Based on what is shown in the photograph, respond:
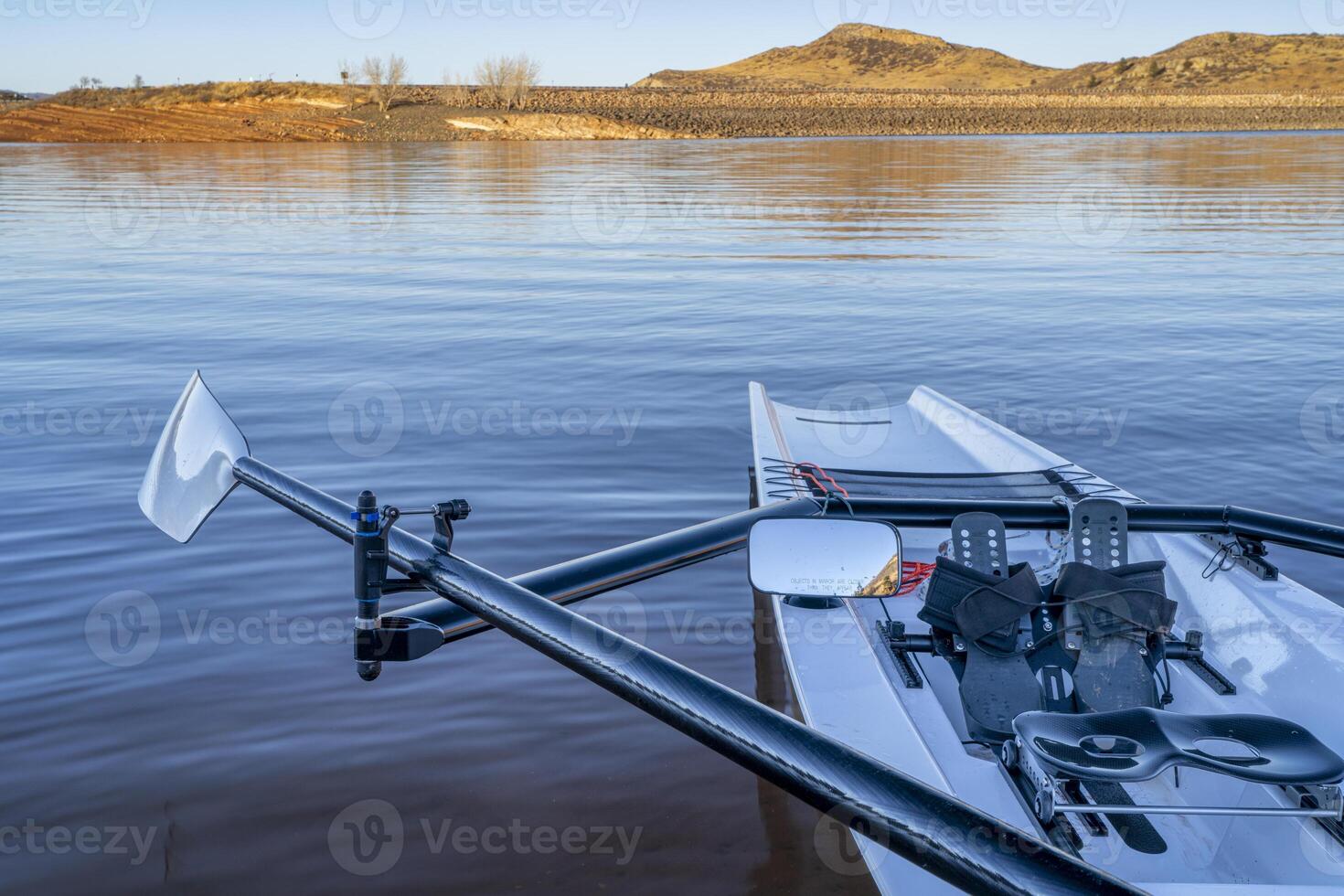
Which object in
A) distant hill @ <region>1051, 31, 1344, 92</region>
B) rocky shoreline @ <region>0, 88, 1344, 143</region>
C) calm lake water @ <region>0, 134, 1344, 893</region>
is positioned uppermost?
distant hill @ <region>1051, 31, 1344, 92</region>

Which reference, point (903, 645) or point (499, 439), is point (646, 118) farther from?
point (903, 645)

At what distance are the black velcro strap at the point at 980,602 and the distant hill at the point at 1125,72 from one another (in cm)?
15404

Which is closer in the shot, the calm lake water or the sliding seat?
the sliding seat

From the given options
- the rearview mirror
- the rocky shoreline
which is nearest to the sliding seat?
the rearview mirror

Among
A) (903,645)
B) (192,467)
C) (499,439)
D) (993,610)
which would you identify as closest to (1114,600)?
(993,610)

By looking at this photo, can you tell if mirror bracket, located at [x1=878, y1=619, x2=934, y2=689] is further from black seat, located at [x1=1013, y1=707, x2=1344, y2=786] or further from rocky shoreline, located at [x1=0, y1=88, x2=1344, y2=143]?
rocky shoreline, located at [x1=0, y1=88, x2=1344, y2=143]

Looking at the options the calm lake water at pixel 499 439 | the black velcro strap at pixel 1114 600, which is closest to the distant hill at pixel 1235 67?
the calm lake water at pixel 499 439

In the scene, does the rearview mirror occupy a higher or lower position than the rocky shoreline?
lower

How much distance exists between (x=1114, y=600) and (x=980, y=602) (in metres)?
0.38

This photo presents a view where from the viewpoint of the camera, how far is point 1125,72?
16138cm

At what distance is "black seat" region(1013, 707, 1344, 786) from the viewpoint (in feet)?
7.91

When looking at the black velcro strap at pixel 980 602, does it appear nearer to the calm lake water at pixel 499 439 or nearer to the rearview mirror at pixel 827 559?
the rearview mirror at pixel 827 559

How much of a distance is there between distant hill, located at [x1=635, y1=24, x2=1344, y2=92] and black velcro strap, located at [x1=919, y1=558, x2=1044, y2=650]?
15404cm

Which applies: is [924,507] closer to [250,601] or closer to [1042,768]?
[1042,768]
